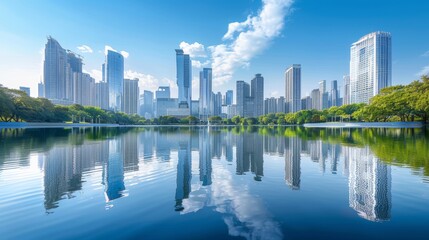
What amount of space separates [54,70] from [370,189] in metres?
237

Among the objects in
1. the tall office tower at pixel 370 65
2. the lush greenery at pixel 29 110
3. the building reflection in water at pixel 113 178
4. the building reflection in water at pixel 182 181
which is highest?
the tall office tower at pixel 370 65

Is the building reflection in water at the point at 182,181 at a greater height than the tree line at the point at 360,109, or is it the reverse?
A: the tree line at the point at 360,109

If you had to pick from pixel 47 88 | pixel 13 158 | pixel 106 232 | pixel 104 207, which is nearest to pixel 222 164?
pixel 104 207

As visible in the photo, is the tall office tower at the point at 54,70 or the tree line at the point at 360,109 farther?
the tall office tower at the point at 54,70

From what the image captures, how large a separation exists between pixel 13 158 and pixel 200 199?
1456cm

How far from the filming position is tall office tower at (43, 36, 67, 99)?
184 meters

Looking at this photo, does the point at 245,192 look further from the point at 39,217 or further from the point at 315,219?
the point at 39,217

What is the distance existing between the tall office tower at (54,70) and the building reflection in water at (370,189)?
765ft

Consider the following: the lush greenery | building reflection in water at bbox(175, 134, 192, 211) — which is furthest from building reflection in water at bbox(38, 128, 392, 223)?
the lush greenery

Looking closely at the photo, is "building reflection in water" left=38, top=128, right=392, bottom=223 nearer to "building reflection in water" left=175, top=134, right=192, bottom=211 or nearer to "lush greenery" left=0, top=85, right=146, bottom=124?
"building reflection in water" left=175, top=134, right=192, bottom=211

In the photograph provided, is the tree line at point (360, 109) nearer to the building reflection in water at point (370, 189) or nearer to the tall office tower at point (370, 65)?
the building reflection in water at point (370, 189)

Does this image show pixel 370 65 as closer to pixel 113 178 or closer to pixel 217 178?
pixel 217 178

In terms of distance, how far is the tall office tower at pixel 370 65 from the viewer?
138 m

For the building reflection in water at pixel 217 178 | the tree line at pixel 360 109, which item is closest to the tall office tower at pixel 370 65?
the tree line at pixel 360 109
